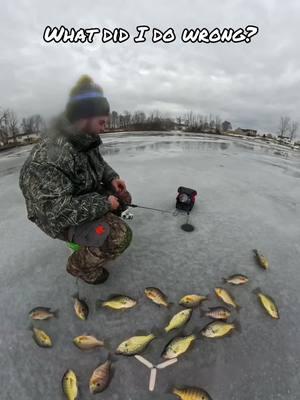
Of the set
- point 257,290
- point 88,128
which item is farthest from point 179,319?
point 88,128

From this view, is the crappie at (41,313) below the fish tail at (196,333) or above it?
below

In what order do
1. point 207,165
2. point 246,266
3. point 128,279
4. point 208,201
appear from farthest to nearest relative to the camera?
1. point 207,165
2. point 208,201
3. point 246,266
4. point 128,279

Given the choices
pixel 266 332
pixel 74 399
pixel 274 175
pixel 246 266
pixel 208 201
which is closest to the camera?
pixel 74 399

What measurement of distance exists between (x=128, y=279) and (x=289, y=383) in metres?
1.29

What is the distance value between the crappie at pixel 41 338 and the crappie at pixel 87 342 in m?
0.17

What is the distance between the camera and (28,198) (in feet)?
5.84

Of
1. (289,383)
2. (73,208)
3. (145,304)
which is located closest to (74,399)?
(145,304)

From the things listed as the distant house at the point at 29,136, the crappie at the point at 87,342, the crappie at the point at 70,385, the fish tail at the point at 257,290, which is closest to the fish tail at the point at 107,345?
the crappie at the point at 87,342

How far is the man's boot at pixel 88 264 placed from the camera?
6.52ft

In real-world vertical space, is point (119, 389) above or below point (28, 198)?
below

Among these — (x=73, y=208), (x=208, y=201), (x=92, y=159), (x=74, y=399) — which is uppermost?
(x=92, y=159)

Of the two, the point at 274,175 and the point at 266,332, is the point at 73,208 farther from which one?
the point at 274,175

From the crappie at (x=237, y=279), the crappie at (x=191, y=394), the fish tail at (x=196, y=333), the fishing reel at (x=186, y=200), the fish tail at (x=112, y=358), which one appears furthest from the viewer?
the fishing reel at (x=186, y=200)

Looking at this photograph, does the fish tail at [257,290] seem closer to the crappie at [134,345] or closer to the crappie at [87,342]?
the crappie at [134,345]
